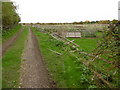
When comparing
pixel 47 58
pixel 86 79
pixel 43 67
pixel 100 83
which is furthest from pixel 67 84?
pixel 47 58

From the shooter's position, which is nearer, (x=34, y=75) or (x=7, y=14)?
(x=34, y=75)

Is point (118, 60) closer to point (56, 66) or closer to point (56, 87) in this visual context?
point (56, 87)

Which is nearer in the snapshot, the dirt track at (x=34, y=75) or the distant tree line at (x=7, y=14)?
the dirt track at (x=34, y=75)

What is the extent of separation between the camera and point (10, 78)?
725cm

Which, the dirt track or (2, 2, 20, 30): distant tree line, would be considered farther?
(2, 2, 20, 30): distant tree line

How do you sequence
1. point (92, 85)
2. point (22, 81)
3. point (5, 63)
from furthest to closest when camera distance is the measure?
point (5, 63), point (22, 81), point (92, 85)

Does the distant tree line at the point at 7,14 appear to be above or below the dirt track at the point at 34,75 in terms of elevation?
above

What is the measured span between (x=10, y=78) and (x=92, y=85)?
4134 mm

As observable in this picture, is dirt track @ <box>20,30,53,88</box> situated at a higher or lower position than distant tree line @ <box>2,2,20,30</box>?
lower

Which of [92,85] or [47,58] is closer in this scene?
Result: [92,85]

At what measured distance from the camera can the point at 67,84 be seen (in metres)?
6.54

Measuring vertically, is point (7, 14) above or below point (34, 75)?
above

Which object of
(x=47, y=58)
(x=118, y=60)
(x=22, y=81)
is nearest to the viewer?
(x=118, y=60)

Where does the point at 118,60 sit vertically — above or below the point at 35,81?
above
